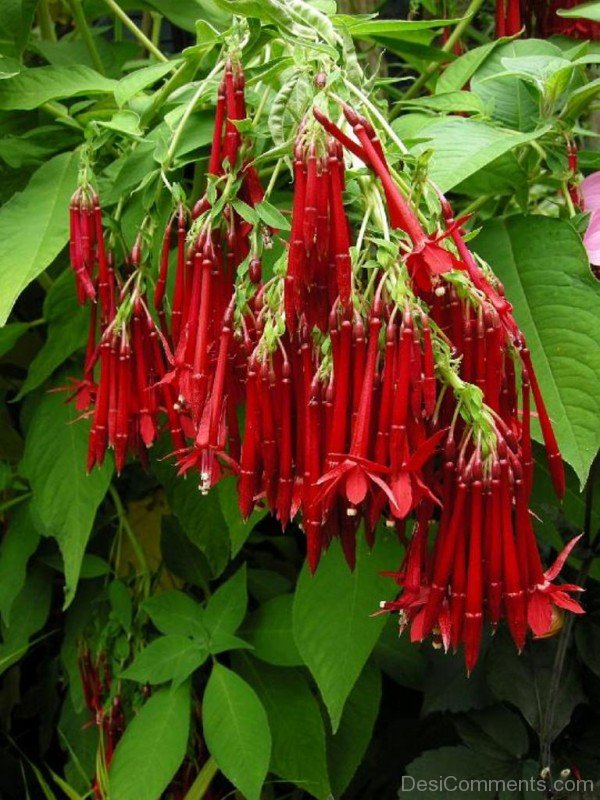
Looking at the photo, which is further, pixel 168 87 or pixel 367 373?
pixel 168 87

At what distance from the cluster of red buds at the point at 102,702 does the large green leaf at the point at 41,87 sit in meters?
0.48

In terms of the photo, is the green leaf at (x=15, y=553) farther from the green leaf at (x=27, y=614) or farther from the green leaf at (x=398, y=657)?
the green leaf at (x=398, y=657)

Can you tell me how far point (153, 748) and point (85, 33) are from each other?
573 mm

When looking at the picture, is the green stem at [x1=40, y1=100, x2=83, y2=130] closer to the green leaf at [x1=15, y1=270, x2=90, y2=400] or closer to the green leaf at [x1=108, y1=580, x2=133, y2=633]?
the green leaf at [x1=15, y1=270, x2=90, y2=400]

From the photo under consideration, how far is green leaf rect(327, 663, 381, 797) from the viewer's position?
31.4 inches

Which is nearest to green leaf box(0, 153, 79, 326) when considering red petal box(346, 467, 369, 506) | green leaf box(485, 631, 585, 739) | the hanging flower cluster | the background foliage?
the background foliage

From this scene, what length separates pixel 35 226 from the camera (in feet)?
1.99

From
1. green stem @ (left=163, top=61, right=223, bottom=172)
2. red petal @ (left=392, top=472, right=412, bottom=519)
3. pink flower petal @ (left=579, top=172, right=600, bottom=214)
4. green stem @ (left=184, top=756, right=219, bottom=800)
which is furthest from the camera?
green stem @ (left=184, top=756, right=219, bottom=800)

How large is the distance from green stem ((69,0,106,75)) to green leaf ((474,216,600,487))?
1.25ft

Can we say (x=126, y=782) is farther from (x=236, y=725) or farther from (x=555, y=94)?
(x=555, y=94)

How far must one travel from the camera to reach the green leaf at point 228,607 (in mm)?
792

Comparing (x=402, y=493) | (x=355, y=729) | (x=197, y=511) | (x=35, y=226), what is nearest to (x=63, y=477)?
(x=197, y=511)

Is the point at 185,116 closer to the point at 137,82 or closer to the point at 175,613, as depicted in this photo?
the point at 137,82

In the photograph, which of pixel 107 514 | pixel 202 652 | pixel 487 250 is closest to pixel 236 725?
pixel 202 652
